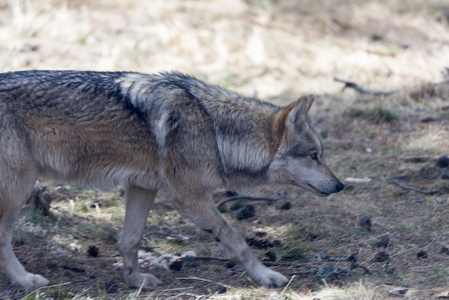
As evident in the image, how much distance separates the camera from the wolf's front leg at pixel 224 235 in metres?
3.99

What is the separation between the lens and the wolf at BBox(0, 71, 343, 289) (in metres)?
3.88

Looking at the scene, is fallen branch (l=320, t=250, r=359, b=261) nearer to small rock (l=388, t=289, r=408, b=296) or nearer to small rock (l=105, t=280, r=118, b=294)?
small rock (l=388, t=289, r=408, b=296)

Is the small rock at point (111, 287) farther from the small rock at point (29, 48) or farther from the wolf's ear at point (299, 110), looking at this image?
the small rock at point (29, 48)

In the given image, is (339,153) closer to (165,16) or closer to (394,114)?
(394,114)

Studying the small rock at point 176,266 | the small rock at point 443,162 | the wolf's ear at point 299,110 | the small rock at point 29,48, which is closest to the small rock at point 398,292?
the wolf's ear at point 299,110

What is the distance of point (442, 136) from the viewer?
21.9 ft

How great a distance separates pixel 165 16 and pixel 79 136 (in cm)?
815

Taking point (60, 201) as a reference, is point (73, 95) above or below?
above

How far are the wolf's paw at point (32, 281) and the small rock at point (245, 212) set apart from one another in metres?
1.95

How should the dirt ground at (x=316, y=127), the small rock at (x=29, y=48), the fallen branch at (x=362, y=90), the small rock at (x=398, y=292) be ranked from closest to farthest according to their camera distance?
the small rock at (x=398, y=292) → the dirt ground at (x=316, y=127) → the fallen branch at (x=362, y=90) → the small rock at (x=29, y=48)

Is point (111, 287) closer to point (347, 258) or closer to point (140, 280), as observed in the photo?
point (140, 280)

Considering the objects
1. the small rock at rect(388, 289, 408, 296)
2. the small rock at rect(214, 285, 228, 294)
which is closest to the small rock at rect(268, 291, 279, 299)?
the small rock at rect(214, 285, 228, 294)

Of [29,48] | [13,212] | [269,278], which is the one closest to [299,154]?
[269,278]

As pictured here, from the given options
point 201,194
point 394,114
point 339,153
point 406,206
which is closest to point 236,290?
point 201,194
